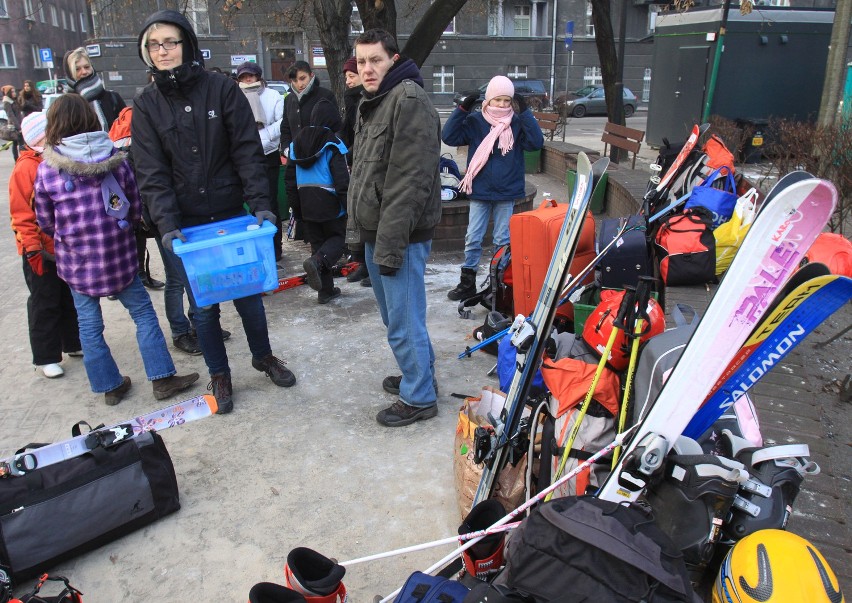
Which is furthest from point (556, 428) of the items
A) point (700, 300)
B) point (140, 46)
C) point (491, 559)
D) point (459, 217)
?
point (459, 217)

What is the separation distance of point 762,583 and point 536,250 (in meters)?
2.68

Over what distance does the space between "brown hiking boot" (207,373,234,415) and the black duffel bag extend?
865 mm

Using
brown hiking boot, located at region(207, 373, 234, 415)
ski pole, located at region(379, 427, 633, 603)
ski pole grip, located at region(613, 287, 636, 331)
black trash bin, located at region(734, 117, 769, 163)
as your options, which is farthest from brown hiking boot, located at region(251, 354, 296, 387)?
black trash bin, located at region(734, 117, 769, 163)

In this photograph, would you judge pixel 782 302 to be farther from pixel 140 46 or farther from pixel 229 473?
pixel 140 46

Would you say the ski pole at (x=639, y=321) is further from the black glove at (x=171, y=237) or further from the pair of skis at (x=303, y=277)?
the pair of skis at (x=303, y=277)

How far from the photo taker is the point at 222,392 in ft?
12.0

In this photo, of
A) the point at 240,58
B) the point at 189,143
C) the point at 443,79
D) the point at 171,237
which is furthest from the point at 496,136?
the point at 443,79

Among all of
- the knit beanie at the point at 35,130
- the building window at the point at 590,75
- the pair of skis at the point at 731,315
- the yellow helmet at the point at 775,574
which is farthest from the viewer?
the building window at the point at 590,75

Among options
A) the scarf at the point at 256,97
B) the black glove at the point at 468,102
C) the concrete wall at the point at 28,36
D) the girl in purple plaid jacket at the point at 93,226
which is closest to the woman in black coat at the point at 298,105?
the scarf at the point at 256,97

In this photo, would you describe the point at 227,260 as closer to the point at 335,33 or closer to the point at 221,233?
the point at 221,233

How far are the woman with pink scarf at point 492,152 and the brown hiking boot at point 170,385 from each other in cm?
229

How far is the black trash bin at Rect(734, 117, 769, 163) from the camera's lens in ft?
36.9

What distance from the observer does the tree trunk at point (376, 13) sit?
664 centimetres

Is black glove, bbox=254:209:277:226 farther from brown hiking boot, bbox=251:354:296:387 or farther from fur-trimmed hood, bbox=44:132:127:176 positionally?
brown hiking boot, bbox=251:354:296:387
